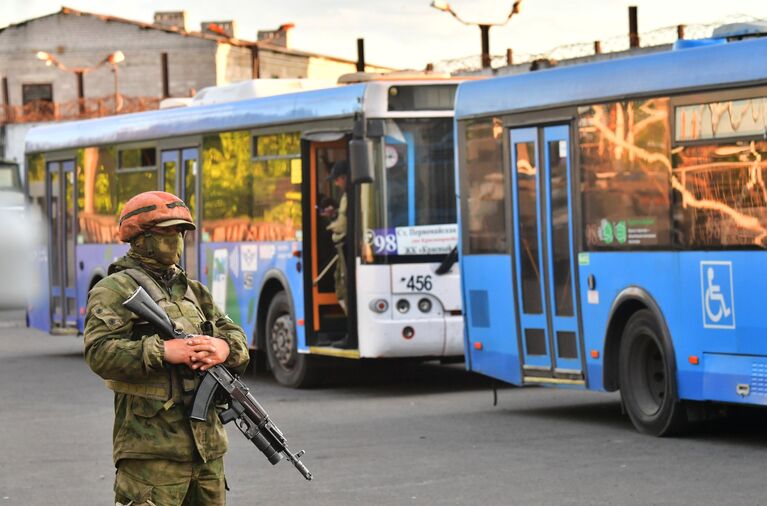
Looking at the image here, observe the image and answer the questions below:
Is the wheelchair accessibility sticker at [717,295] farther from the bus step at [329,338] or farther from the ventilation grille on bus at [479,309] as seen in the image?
the bus step at [329,338]

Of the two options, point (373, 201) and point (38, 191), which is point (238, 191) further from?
point (38, 191)

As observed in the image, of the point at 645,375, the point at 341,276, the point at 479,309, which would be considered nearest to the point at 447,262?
the point at 341,276

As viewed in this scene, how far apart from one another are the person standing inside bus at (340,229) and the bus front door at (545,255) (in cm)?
272

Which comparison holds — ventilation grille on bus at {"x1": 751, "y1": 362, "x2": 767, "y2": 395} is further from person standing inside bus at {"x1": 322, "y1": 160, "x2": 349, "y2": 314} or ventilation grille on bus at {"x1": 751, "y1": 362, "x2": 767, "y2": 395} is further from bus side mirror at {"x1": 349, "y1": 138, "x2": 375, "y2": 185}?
person standing inside bus at {"x1": 322, "y1": 160, "x2": 349, "y2": 314}

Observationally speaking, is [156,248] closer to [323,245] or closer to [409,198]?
[409,198]

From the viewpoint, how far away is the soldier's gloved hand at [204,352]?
6.55 m

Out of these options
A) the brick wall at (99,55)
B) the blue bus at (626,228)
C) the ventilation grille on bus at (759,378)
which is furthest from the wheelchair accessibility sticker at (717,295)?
the brick wall at (99,55)

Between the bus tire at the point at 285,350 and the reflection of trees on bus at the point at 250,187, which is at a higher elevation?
the reflection of trees on bus at the point at 250,187

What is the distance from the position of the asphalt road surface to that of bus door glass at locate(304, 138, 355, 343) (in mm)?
695

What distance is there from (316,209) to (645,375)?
545 cm

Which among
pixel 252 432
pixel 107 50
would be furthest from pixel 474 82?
pixel 107 50

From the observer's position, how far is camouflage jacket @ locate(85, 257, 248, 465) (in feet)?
21.5

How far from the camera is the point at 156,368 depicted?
257 inches

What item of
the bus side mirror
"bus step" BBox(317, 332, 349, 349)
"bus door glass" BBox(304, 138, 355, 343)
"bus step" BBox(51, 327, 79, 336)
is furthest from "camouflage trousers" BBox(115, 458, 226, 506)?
"bus step" BBox(51, 327, 79, 336)
